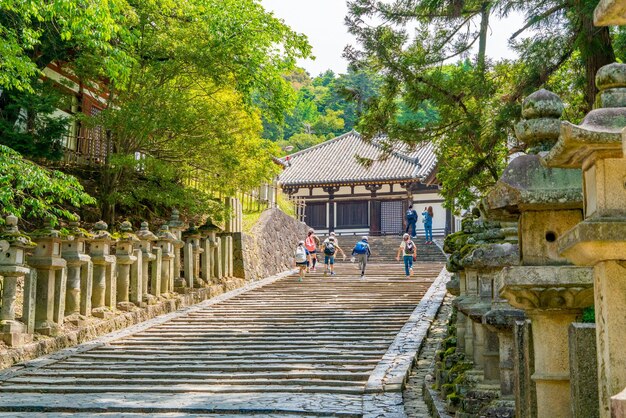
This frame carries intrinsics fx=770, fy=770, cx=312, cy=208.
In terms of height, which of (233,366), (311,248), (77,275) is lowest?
(233,366)

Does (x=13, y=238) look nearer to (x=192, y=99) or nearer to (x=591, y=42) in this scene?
(x=192, y=99)

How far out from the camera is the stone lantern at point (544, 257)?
4496mm

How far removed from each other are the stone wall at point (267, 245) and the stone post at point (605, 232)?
61.7 ft

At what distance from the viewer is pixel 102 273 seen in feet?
46.4

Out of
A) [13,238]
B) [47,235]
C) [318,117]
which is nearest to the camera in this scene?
[13,238]

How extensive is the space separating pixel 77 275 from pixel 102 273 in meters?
1.04

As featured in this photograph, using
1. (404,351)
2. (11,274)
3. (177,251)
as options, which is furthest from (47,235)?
(177,251)

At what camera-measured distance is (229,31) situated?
17.8 m

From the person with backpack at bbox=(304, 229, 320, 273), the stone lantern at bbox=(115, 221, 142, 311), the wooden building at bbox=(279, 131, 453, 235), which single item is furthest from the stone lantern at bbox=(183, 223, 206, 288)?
the wooden building at bbox=(279, 131, 453, 235)

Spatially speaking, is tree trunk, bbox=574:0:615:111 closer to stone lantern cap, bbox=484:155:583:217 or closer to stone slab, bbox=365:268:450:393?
stone slab, bbox=365:268:450:393

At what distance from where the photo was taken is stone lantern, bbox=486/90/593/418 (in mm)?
4496

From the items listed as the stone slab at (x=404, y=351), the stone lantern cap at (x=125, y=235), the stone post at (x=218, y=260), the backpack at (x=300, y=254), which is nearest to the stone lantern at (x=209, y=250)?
the stone post at (x=218, y=260)

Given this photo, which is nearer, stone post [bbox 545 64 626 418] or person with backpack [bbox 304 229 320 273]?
stone post [bbox 545 64 626 418]

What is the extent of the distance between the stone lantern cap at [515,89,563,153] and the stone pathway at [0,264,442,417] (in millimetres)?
4180
